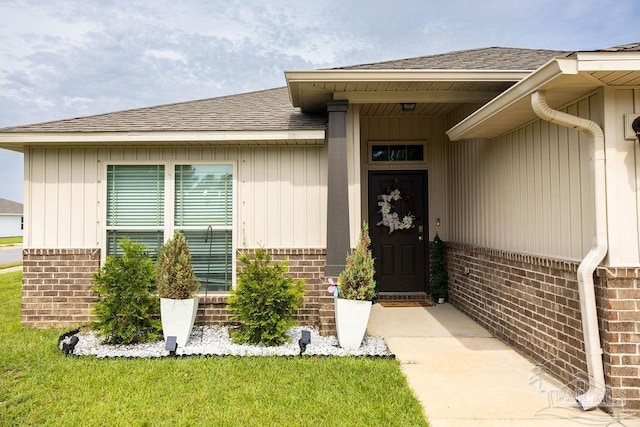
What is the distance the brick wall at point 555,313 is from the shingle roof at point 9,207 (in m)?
49.4

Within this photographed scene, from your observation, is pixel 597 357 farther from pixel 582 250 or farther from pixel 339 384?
pixel 339 384

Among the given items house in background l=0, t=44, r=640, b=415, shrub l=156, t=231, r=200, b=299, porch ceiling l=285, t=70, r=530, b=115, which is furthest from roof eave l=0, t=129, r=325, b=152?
shrub l=156, t=231, r=200, b=299

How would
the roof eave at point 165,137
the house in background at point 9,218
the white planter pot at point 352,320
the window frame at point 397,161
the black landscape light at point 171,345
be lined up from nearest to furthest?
the black landscape light at point 171,345
the white planter pot at point 352,320
the roof eave at point 165,137
the window frame at point 397,161
the house in background at point 9,218

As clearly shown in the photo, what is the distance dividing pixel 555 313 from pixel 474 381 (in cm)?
93

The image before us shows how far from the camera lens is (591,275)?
9.53 feet

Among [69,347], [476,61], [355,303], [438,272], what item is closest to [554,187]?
[355,303]

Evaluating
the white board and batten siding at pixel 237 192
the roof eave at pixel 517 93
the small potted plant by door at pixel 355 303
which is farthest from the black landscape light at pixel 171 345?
the roof eave at pixel 517 93

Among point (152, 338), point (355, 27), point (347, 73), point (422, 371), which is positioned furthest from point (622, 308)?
point (355, 27)

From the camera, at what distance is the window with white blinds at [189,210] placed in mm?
5156

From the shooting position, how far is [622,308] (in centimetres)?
287

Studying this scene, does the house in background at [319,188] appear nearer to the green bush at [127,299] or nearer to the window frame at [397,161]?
the window frame at [397,161]

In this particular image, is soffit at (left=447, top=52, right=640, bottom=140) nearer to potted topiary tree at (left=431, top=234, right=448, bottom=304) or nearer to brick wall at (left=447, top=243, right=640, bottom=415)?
brick wall at (left=447, top=243, right=640, bottom=415)

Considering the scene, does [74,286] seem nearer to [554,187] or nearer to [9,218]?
[554,187]

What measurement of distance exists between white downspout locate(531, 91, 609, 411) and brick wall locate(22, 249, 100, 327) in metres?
5.22
